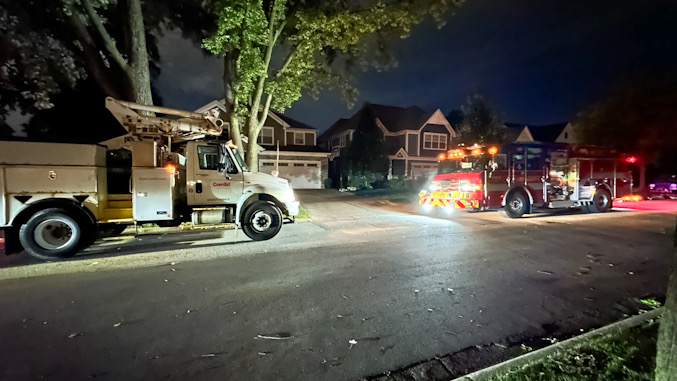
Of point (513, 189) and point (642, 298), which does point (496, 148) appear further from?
point (642, 298)

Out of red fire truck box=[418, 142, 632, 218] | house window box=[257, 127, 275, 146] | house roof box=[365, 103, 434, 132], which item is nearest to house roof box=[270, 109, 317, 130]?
house window box=[257, 127, 275, 146]

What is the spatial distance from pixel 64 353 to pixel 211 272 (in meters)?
2.65

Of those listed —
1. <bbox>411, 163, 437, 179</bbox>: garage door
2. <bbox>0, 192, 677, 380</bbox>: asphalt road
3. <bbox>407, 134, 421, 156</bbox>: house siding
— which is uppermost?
<bbox>407, 134, 421, 156</bbox>: house siding

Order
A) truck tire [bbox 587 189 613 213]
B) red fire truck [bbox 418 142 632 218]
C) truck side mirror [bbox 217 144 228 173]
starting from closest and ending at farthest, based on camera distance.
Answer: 1. truck side mirror [bbox 217 144 228 173]
2. red fire truck [bbox 418 142 632 218]
3. truck tire [bbox 587 189 613 213]

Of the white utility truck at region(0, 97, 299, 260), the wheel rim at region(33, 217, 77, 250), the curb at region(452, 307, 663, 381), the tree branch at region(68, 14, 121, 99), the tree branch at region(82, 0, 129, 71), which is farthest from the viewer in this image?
the tree branch at region(68, 14, 121, 99)

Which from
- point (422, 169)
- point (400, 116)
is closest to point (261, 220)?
point (422, 169)

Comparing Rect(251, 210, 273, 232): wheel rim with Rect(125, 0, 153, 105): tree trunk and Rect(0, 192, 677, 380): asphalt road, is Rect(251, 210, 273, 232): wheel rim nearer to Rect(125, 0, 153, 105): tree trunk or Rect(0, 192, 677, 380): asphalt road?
Rect(0, 192, 677, 380): asphalt road

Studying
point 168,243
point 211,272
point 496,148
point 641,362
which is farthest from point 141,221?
point 496,148

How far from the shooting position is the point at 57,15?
36.1ft

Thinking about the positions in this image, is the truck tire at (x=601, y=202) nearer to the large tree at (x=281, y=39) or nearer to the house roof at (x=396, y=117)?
the large tree at (x=281, y=39)

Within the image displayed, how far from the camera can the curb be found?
272 cm

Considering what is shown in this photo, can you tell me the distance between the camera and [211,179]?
8.39m

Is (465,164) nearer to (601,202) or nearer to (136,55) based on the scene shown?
(601,202)

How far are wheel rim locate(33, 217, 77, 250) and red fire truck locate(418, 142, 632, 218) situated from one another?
1199 cm
